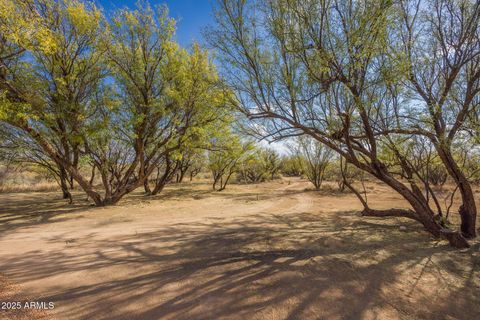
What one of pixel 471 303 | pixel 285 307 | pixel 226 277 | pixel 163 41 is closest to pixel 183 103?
pixel 163 41

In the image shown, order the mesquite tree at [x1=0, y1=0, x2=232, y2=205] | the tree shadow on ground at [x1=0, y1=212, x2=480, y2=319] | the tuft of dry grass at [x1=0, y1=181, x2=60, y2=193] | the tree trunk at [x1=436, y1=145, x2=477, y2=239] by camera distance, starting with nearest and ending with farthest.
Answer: the tree shadow on ground at [x1=0, y1=212, x2=480, y2=319] → the tree trunk at [x1=436, y1=145, x2=477, y2=239] → the mesquite tree at [x1=0, y1=0, x2=232, y2=205] → the tuft of dry grass at [x1=0, y1=181, x2=60, y2=193]

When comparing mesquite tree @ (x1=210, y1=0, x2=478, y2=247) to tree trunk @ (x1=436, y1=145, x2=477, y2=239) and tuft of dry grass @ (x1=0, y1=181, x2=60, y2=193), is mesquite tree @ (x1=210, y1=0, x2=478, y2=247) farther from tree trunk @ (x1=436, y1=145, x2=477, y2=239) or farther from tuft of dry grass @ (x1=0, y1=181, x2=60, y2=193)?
tuft of dry grass @ (x1=0, y1=181, x2=60, y2=193)

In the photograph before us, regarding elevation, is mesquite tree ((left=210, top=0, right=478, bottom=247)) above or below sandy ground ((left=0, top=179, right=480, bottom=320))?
above

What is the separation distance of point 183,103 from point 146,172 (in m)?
4.69

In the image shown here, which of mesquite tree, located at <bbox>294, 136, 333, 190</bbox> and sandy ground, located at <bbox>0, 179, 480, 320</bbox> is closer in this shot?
sandy ground, located at <bbox>0, 179, 480, 320</bbox>

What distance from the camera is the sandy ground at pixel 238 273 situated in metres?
3.13

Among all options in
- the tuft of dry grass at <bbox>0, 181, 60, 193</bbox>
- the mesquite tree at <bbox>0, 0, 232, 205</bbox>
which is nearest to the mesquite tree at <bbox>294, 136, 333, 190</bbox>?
the mesquite tree at <bbox>0, 0, 232, 205</bbox>

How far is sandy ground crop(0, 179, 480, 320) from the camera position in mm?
3129

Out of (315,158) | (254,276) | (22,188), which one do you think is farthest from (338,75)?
(22,188)

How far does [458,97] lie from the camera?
23.3ft

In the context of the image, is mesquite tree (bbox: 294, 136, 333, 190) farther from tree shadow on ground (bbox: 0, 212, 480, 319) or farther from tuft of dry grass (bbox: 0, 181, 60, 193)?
tuft of dry grass (bbox: 0, 181, 60, 193)

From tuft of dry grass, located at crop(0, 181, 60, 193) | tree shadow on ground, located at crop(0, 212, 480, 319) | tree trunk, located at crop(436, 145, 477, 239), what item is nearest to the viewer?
tree shadow on ground, located at crop(0, 212, 480, 319)

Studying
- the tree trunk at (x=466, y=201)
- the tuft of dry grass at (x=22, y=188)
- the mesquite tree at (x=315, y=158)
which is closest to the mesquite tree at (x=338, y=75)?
the tree trunk at (x=466, y=201)

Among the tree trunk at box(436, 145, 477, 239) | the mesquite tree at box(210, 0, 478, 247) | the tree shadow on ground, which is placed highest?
the mesquite tree at box(210, 0, 478, 247)
